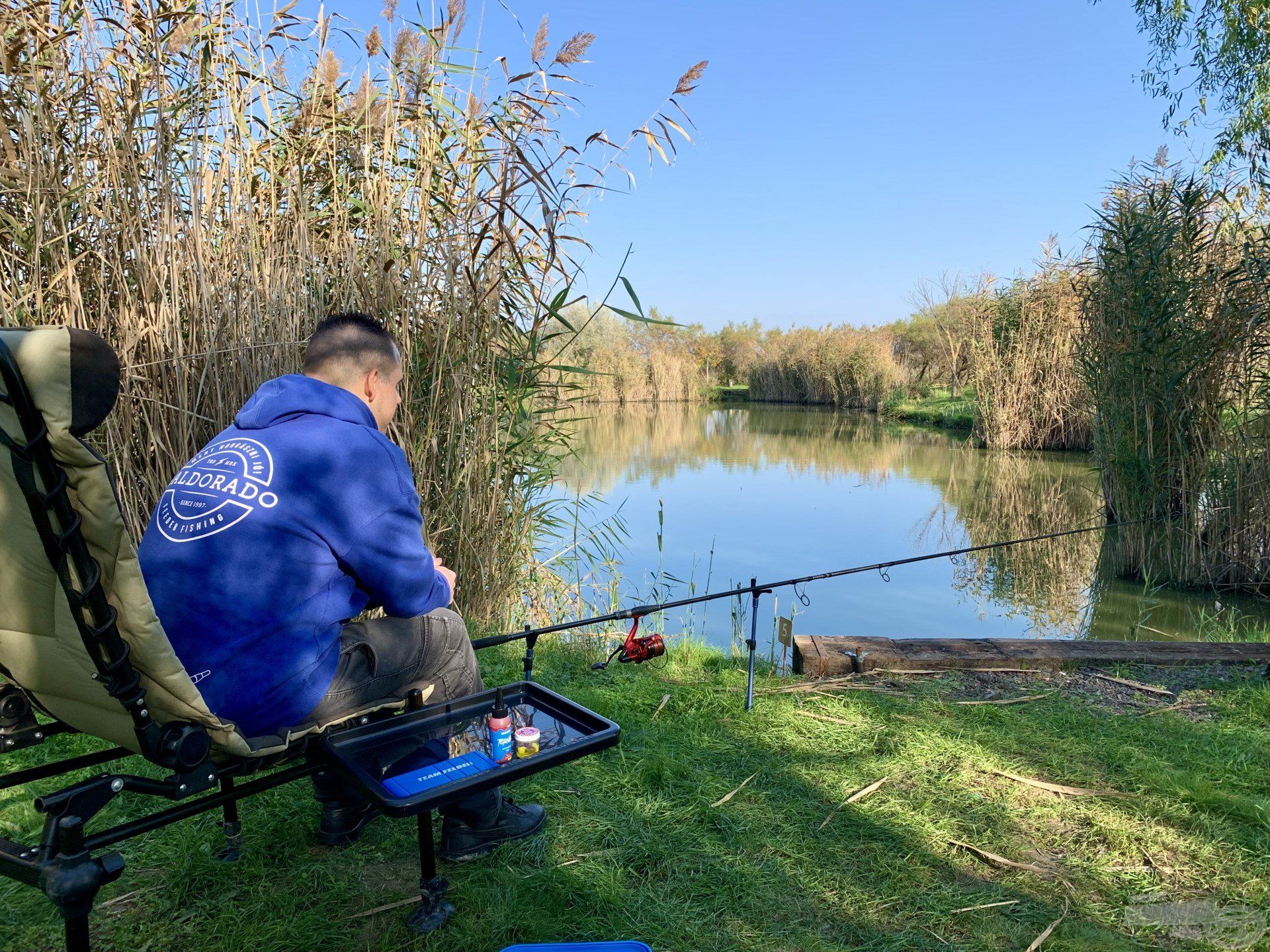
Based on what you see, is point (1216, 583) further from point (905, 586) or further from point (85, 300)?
point (85, 300)

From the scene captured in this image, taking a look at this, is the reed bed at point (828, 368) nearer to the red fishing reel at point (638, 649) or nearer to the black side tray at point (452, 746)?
the red fishing reel at point (638, 649)

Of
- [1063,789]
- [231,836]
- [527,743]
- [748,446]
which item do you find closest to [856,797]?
[1063,789]

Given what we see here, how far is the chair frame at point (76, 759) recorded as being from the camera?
3.71ft

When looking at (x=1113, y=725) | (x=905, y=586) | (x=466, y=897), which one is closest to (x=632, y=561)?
(x=905, y=586)

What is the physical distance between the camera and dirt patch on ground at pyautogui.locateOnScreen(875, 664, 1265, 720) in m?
3.14

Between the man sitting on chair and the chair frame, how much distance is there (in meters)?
0.16

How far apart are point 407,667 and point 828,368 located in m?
23.2

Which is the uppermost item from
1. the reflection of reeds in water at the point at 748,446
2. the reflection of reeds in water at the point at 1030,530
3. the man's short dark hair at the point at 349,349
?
the man's short dark hair at the point at 349,349

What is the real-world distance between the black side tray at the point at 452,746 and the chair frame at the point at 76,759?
0.68 ft

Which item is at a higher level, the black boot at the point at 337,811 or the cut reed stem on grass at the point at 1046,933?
the black boot at the point at 337,811

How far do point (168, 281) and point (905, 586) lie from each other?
542cm

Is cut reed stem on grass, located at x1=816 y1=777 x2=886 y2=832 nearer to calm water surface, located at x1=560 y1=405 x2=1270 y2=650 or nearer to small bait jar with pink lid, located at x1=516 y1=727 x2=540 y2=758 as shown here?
small bait jar with pink lid, located at x1=516 y1=727 x2=540 y2=758

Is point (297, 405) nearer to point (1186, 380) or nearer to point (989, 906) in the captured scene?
point (989, 906)

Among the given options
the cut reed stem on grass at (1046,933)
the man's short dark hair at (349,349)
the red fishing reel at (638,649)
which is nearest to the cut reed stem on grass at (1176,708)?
the cut reed stem on grass at (1046,933)
